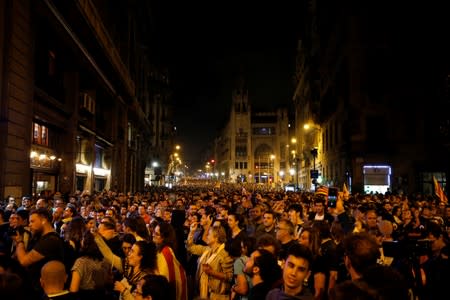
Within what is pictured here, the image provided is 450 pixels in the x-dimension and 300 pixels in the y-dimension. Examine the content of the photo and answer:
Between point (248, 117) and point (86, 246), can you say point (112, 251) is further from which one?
point (248, 117)

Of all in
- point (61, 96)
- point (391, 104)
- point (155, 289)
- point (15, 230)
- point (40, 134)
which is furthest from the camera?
point (391, 104)

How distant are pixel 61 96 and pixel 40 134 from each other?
288cm

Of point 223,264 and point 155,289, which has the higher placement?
point 155,289

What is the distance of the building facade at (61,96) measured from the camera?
14.6 meters

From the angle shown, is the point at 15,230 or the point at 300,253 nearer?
the point at 300,253

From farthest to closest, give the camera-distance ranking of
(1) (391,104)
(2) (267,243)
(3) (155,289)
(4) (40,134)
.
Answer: (1) (391,104) < (4) (40,134) < (2) (267,243) < (3) (155,289)

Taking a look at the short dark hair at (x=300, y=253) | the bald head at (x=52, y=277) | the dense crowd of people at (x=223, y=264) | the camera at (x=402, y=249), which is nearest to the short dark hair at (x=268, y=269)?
the dense crowd of people at (x=223, y=264)

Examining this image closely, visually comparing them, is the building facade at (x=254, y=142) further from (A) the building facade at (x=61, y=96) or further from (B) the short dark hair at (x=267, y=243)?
(B) the short dark hair at (x=267, y=243)

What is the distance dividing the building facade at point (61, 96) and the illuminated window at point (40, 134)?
47mm

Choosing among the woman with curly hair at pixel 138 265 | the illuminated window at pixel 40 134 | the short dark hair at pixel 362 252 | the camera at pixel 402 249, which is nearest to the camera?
the short dark hair at pixel 362 252

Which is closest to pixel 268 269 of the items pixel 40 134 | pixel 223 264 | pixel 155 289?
pixel 155 289

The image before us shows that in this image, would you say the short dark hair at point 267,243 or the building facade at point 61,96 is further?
the building facade at point 61,96

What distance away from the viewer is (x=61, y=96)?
23203mm

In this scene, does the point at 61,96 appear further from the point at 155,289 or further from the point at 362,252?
the point at 362,252
